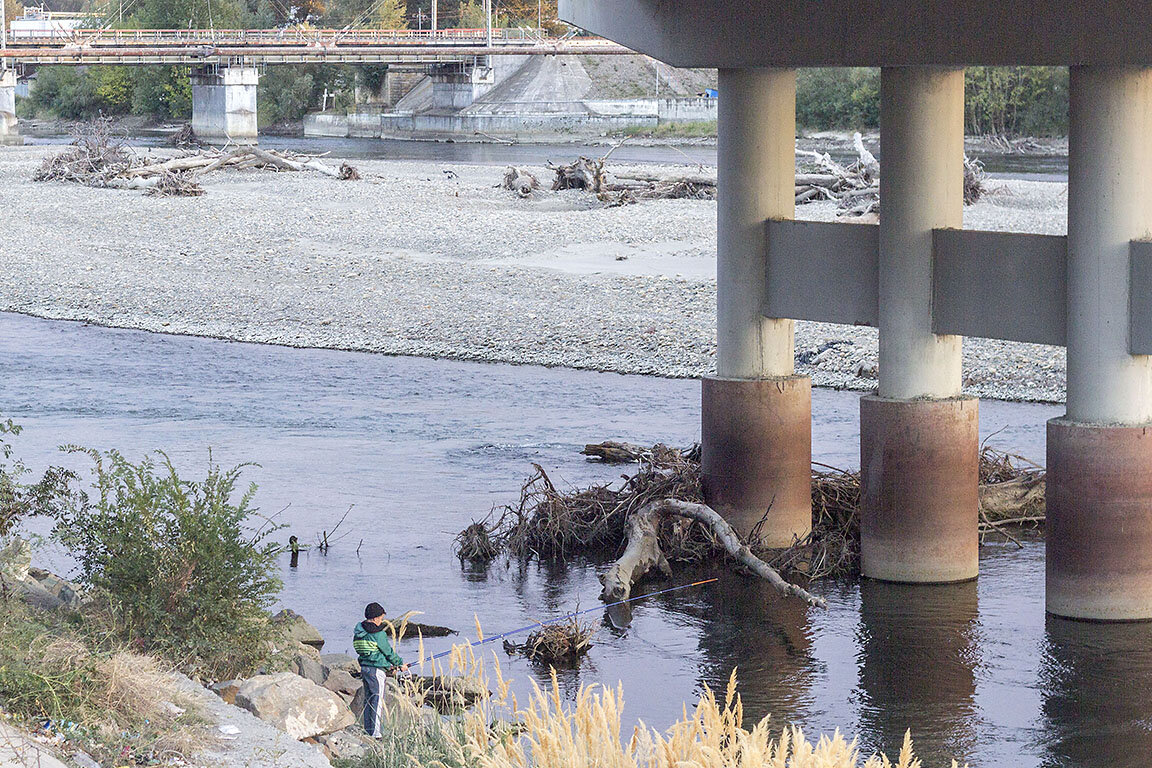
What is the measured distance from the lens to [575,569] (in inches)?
662

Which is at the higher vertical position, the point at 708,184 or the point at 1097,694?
the point at 708,184

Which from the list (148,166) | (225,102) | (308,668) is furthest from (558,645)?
(225,102)

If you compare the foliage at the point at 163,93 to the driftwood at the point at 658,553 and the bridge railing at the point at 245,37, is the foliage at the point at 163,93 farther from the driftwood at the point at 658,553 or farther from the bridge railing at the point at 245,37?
the driftwood at the point at 658,553

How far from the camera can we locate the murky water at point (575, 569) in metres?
12.6

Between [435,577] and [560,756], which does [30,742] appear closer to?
[560,756]

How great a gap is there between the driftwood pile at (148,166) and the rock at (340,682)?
41209 millimetres

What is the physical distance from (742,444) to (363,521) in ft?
14.6

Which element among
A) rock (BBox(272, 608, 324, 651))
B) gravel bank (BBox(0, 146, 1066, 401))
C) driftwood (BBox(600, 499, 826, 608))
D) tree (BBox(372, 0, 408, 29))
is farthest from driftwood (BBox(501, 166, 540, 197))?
tree (BBox(372, 0, 408, 29))

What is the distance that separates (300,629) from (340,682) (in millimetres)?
1571

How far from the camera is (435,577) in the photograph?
1636 centimetres

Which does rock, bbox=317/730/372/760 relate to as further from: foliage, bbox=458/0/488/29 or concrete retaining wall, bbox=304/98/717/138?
foliage, bbox=458/0/488/29

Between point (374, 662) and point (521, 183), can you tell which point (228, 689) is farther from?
point (521, 183)

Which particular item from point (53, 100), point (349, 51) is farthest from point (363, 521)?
point (53, 100)

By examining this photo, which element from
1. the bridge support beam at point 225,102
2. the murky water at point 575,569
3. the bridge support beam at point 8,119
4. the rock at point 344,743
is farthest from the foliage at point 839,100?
the rock at point 344,743
